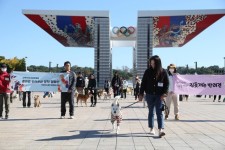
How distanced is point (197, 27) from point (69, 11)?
43.7ft

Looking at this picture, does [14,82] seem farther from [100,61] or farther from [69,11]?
[100,61]

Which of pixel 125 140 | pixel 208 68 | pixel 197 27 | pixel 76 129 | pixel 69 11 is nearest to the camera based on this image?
pixel 125 140

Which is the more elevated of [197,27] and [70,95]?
[197,27]

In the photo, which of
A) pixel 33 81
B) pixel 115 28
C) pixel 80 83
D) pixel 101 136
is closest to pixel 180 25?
pixel 115 28

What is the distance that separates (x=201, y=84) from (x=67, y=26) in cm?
2808

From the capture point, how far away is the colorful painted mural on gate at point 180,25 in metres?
36.7

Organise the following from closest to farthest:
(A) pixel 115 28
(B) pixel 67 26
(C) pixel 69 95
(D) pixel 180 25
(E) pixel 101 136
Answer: (E) pixel 101 136 < (C) pixel 69 95 < (D) pixel 180 25 < (B) pixel 67 26 < (A) pixel 115 28

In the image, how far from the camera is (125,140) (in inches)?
308

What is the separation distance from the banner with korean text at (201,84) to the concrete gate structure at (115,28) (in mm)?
23227

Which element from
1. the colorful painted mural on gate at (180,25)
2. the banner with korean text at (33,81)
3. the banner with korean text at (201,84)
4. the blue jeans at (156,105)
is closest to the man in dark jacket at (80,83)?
the banner with korean text at (33,81)

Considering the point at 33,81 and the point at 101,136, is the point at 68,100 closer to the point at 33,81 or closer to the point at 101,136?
the point at 33,81

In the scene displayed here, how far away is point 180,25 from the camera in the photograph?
3891cm

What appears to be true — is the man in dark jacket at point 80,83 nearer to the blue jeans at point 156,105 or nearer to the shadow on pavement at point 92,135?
the shadow on pavement at point 92,135

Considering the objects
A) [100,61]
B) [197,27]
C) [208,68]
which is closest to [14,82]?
[100,61]
